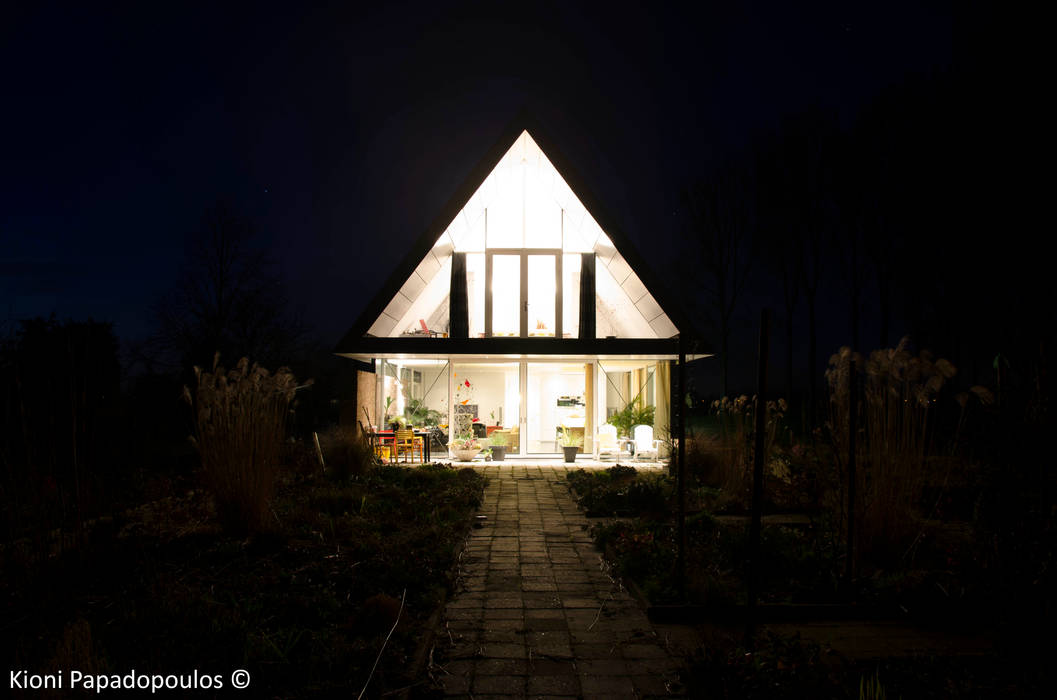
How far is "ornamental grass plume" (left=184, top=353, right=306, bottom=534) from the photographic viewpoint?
466 centimetres

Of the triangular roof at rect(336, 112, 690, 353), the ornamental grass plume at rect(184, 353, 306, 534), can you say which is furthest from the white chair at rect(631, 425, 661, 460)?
the ornamental grass plume at rect(184, 353, 306, 534)

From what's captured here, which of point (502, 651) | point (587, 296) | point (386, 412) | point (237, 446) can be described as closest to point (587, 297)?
point (587, 296)

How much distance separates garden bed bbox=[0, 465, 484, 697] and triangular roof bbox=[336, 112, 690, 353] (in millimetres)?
6050

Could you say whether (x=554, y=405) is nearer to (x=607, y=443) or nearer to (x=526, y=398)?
(x=526, y=398)

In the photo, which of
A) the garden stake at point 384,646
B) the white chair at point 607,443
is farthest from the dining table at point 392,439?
the garden stake at point 384,646

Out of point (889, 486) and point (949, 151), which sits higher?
point (949, 151)

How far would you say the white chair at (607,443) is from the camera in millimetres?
12492

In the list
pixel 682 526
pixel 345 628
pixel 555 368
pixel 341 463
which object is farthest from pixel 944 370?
pixel 555 368

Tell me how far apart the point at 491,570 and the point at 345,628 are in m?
1.55

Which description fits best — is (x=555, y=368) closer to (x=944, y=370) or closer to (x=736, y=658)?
(x=944, y=370)

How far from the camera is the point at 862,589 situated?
3.87m

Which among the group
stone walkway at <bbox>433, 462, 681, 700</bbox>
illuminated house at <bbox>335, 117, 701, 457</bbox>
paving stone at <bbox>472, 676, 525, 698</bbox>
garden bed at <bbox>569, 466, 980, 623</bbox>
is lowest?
stone walkway at <bbox>433, 462, 681, 700</bbox>

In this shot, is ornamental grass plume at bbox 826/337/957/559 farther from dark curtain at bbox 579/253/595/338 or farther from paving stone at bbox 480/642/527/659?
dark curtain at bbox 579/253/595/338

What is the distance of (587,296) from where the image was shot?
12.3m
